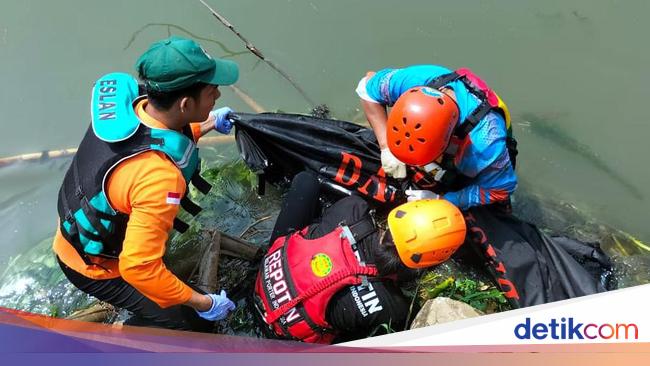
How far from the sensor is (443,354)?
1704 mm

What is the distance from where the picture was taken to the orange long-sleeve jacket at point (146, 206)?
6.26 feet

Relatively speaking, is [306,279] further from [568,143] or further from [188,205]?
[568,143]

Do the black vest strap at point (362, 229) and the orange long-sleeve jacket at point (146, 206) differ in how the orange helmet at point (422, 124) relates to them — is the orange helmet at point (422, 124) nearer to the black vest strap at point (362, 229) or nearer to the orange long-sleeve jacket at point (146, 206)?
the black vest strap at point (362, 229)

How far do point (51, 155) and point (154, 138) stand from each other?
2687 millimetres

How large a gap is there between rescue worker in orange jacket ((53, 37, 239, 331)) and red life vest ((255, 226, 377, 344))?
0.36m

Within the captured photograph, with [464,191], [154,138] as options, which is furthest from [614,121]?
[154,138]

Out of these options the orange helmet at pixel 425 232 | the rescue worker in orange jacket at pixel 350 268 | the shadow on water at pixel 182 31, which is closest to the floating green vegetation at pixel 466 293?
the rescue worker in orange jacket at pixel 350 268

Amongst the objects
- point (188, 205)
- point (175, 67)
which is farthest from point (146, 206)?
point (188, 205)

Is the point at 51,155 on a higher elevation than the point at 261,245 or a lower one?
lower

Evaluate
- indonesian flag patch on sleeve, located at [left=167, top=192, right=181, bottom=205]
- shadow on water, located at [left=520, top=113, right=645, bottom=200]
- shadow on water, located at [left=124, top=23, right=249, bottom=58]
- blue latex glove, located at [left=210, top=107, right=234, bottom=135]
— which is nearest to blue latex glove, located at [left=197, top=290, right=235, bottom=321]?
indonesian flag patch on sleeve, located at [left=167, top=192, right=181, bottom=205]

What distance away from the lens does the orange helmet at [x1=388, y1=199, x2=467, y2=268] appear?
2238mm

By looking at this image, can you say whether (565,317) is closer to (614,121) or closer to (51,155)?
(614,121)

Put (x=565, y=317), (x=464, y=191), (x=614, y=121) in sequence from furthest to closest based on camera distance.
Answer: (x=614, y=121) → (x=464, y=191) → (x=565, y=317)

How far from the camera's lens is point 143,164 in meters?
1.92
